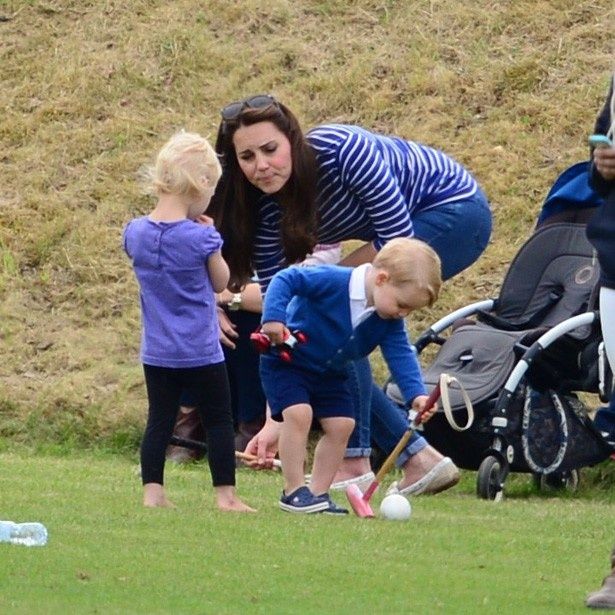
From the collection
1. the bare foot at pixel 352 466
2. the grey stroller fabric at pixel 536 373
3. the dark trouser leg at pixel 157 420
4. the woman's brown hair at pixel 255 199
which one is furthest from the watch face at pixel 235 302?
the dark trouser leg at pixel 157 420

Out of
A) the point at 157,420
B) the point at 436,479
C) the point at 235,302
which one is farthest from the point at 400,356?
the point at 235,302

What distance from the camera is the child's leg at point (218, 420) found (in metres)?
6.63

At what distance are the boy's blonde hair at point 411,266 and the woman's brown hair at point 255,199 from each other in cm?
91

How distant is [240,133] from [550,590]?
9.19 ft

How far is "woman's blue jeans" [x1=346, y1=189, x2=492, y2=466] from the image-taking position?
310 inches

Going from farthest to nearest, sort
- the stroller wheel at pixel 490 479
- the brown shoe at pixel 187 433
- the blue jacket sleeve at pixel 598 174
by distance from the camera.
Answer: the brown shoe at pixel 187 433 < the stroller wheel at pixel 490 479 < the blue jacket sleeve at pixel 598 174

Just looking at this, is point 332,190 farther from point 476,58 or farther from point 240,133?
point 476,58

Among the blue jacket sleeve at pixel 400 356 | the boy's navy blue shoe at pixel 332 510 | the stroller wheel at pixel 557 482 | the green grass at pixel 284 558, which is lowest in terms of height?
the stroller wheel at pixel 557 482

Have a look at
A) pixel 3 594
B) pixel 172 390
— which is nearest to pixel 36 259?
pixel 172 390

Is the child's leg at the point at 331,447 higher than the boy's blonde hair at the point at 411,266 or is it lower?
lower

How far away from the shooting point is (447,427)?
836 cm

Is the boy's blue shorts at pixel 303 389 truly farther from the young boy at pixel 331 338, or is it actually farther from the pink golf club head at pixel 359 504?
the pink golf club head at pixel 359 504

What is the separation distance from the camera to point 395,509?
6.62 metres

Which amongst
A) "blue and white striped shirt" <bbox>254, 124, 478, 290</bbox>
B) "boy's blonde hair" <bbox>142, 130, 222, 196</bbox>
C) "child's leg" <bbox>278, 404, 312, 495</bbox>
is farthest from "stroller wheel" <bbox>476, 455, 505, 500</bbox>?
"boy's blonde hair" <bbox>142, 130, 222, 196</bbox>
